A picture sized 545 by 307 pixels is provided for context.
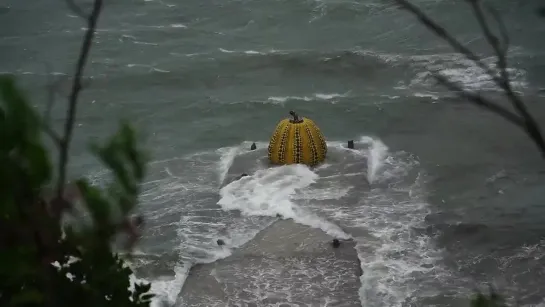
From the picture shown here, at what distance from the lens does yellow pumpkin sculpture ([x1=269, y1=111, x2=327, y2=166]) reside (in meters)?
12.8

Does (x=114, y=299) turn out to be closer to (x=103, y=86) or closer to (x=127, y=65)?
(x=103, y=86)

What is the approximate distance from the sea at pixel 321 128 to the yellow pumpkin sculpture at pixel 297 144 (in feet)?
0.68

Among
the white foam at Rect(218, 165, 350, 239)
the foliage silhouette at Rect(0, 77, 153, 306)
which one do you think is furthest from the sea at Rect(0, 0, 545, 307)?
the foliage silhouette at Rect(0, 77, 153, 306)

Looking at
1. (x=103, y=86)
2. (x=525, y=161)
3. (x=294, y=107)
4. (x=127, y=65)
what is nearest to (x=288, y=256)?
(x=525, y=161)

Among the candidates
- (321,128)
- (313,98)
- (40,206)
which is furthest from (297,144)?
(40,206)

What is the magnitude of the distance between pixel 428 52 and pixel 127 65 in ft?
30.0

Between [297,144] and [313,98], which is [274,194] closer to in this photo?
[297,144]

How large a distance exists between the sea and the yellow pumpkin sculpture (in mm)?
207

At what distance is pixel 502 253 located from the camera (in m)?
10.8

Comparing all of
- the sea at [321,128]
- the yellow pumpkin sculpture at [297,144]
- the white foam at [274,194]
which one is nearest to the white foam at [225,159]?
the sea at [321,128]

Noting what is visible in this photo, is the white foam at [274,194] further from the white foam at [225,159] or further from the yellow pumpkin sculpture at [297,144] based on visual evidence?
the white foam at [225,159]

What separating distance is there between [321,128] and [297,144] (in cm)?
377

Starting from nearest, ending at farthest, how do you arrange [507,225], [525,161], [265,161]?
[507,225] → [265,161] → [525,161]

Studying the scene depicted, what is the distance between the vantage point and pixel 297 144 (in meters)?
12.8
